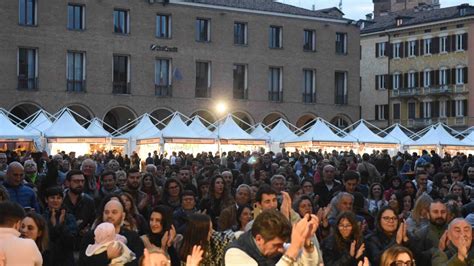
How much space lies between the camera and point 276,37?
55.0 m

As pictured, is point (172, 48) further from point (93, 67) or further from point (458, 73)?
point (458, 73)

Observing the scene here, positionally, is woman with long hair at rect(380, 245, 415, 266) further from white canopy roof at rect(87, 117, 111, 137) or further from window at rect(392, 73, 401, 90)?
window at rect(392, 73, 401, 90)

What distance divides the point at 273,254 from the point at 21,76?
42.0m

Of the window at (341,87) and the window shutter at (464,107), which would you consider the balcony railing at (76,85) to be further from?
the window shutter at (464,107)

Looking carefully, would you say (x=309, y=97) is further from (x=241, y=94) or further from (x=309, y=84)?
(x=241, y=94)

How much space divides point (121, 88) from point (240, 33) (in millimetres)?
8348

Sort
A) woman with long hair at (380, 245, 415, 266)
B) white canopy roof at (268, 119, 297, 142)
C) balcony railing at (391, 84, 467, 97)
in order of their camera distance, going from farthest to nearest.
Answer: balcony railing at (391, 84, 467, 97) → white canopy roof at (268, 119, 297, 142) → woman with long hair at (380, 245, 415, 266)

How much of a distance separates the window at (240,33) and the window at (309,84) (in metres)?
4.77

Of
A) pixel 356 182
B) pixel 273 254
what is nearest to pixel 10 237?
pixel 273 254

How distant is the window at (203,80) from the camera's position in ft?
171

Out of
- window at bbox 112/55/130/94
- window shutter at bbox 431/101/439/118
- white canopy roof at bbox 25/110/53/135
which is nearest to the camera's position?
white canopy roof at bbox 25/110/53/135

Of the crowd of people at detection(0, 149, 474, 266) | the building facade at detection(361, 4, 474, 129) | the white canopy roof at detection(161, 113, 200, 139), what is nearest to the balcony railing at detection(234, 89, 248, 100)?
the white canopy roof at detection(161, 113, 200, 139)

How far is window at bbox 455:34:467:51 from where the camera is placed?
63.7 metres

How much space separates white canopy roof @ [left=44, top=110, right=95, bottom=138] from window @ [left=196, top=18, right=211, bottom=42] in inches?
713
